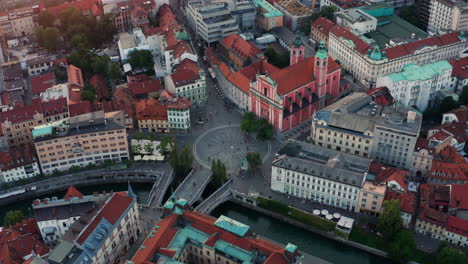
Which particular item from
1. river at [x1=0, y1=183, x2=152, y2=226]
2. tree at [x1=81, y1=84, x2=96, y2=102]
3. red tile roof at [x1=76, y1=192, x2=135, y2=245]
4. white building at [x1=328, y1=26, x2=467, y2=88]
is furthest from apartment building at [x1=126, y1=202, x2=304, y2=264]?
white building at [x1=328, y1=26, x2=467, y2=88]

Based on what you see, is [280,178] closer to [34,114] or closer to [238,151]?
[238,151]

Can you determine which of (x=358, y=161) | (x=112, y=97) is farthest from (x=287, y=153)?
(x=112, y=97)

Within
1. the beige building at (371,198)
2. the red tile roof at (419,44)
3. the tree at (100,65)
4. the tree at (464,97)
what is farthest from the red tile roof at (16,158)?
the tree at (464,97)

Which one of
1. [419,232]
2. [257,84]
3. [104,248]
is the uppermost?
[257,84]

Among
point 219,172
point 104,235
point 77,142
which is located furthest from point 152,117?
point 104,235

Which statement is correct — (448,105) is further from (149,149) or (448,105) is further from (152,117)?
(149,149)
